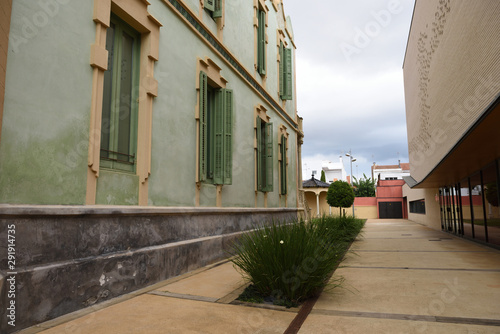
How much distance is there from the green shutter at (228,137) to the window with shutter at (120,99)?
2468 mm

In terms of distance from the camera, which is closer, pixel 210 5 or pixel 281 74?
pixel 210 5

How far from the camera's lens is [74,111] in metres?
3.72

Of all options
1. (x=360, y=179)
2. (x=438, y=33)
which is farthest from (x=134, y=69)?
(x=360, y=179)

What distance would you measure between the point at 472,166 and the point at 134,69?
8.44m

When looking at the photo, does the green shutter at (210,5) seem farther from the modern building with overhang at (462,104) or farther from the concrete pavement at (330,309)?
the concrete pavement at (330,309)

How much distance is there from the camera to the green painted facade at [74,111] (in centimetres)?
315

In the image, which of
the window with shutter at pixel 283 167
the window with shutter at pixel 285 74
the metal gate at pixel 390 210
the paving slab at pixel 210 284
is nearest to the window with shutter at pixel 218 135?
the paving slab at pixel 210 284

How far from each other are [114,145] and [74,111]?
91 centimetres

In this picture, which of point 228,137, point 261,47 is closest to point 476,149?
point 228,137

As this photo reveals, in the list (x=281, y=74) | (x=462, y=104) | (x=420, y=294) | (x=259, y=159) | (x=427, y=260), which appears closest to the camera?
(x=420, y=294)

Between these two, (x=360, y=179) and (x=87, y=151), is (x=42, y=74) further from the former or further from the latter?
(x=360, y=179)

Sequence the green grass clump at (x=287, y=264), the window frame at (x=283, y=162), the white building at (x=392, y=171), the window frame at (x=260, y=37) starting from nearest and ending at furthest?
the green grass clump at (x=287, y=264) < the window frame at (x=260, y=37) < the window frame at (x=283, y=162) < the white building at (x=392, y=171)

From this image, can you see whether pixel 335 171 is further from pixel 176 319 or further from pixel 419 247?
pixel 176 319

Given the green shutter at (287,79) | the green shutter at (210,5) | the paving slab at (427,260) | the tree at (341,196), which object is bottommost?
the paving slab at (427,260)
